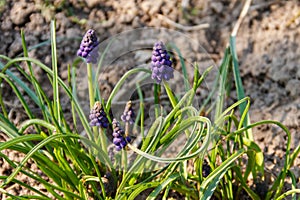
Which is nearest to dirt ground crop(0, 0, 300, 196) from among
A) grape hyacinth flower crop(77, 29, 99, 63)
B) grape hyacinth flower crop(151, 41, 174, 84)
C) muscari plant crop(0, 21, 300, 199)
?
muscari plant crop(0, 21, 300, 199)

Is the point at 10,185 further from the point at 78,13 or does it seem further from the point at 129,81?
the point at 78,13

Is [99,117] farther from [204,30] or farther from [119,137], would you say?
[204,30]

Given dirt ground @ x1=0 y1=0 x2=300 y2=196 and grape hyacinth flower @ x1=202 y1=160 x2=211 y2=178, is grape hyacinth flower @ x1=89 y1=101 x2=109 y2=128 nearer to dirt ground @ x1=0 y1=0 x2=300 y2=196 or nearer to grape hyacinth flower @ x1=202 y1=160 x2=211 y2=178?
grape hyacinth flower @ x1=202 y1=160 x2=211 y2=178

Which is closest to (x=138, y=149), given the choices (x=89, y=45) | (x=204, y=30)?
(x=89, y=45)

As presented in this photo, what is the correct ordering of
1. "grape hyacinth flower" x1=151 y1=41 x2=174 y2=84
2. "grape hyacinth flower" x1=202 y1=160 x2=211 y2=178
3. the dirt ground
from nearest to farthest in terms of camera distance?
"grape hyacinth flower" x1=151 y1=41 x2=174 y2=84 < "grape hyacinth flower" x1=202 y1=160 x2=211 y2=178 < the dirt ground

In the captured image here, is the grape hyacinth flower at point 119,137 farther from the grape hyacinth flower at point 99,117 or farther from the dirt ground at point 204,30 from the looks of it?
the dirt ground at point 204,30
